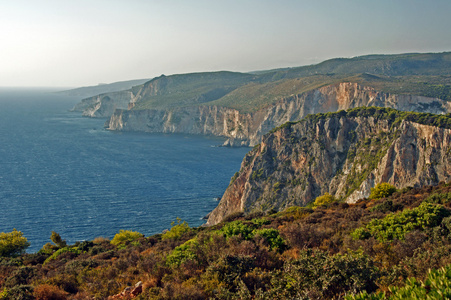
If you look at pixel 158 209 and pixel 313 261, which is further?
pixel 158 209

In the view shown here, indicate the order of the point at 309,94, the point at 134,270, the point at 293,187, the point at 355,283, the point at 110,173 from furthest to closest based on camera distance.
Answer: the point at 309,94 → the point at 110,173 → the point at 293,187 → the point at 134,270 → the point at 355,283

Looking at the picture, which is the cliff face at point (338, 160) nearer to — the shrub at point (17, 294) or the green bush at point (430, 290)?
the green bush at point (430, 290)

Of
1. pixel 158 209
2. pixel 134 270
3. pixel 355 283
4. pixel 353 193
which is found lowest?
pixel 158 209

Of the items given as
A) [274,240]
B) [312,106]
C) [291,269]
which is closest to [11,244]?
[274,240]

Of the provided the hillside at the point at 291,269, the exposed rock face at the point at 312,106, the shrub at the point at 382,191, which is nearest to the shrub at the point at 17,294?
the hillside at the point at 291,269

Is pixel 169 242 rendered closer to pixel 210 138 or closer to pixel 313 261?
pixel 313 261

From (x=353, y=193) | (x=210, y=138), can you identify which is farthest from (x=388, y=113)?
(x=210, y=138)

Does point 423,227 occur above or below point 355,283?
below

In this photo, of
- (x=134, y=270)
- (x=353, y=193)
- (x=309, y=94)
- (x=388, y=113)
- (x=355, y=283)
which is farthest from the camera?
(x=309, y=94)

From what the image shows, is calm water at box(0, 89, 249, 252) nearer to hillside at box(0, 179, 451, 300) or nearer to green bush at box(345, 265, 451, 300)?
hillside at box(0, 179, 451, 300)
